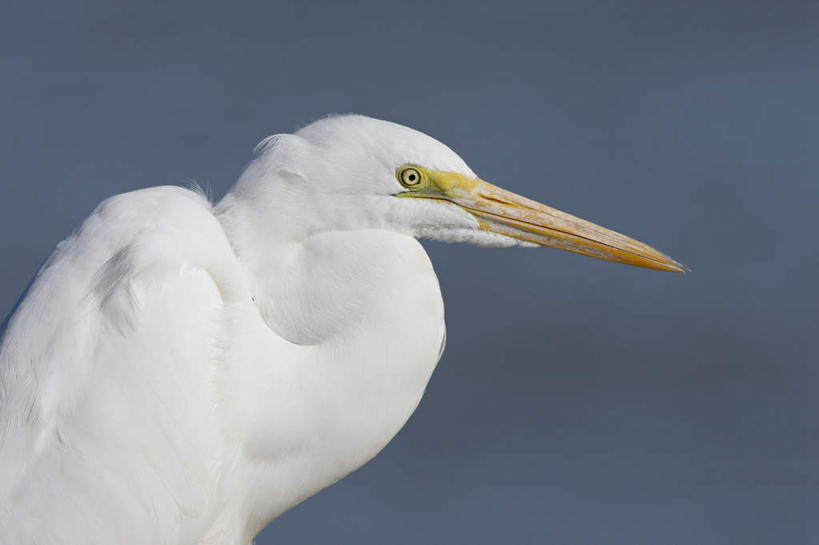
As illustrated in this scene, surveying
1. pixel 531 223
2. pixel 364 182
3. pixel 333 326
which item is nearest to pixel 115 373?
pixel 333 326

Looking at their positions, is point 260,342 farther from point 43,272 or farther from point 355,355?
point 43,272

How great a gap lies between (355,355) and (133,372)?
1.59 ft

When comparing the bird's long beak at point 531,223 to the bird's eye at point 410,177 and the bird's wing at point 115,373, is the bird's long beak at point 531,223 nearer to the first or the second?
the bird's eye at point 410,177

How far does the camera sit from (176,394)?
113 inches

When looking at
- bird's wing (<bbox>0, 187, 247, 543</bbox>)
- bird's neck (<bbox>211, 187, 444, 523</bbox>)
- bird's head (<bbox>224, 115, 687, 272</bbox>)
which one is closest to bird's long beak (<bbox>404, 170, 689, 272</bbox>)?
bird's head (<bbox>224, 115, 687, 272</bbox>)

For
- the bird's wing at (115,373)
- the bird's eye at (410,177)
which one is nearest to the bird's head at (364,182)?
the bird's eye at (410,177)

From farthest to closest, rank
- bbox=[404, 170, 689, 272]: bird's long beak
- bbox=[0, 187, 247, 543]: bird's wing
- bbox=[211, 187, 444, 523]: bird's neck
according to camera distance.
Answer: bbox=[404, 170, 689, 272]: bird's long beak < bbox=[211, 187, 444, 523]: bird's neck < bbox=[0, 187, 247, 543]: bird's wing

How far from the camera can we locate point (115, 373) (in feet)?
9.32

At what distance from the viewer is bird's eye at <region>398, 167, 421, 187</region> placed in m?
3.01

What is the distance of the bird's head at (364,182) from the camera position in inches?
117

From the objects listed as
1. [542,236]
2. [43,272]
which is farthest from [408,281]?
[43,272]

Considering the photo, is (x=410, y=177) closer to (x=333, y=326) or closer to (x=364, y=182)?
(x=364, y=182)

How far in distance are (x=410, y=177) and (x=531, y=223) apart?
348mm

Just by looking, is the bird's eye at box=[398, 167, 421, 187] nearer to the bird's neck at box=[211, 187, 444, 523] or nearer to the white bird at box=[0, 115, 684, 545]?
the white bird at box=[0, 115, 684, 545]
